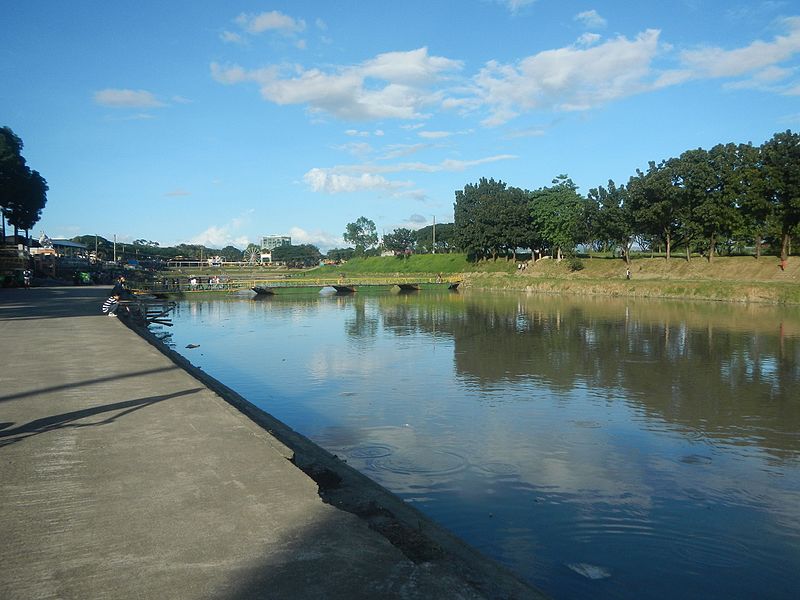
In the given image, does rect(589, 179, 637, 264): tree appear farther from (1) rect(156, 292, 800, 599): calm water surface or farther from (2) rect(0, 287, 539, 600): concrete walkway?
(2) rect(0, 287, 539, 600): concrete walkway

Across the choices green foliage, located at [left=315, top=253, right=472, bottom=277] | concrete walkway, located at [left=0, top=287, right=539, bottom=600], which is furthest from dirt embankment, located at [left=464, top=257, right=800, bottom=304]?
concrete walkway, located at [left=0, top=287, right=539, bottom=600]

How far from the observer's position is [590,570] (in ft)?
19.3

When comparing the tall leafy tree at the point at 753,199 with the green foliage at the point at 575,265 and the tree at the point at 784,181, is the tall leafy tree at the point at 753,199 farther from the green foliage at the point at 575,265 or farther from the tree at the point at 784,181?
the green foliage at the point at 575,265

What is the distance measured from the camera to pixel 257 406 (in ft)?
40.8

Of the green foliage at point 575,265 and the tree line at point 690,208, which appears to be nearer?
the tree line at point 690,208

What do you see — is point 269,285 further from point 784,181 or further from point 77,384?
point 77,384

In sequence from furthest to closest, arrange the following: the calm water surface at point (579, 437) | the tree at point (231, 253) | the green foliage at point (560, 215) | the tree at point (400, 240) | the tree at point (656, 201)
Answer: the tree at point (231, 253)
the tree at point (400, 240)
the green foliage at point (560, 215)
the tree at point (656, 201)
the calm water surface at point (579, 437)

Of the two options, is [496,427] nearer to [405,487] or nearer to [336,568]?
[405,487]

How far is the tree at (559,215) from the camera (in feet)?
205

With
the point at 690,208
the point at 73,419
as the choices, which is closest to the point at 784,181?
the point at 690,208

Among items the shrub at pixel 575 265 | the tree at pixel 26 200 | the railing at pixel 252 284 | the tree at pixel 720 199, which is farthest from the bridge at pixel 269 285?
the tree at pixel 720 199

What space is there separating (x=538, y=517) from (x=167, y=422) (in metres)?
4.50

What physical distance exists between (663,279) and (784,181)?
10815mm

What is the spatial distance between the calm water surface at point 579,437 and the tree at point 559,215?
39.6m
